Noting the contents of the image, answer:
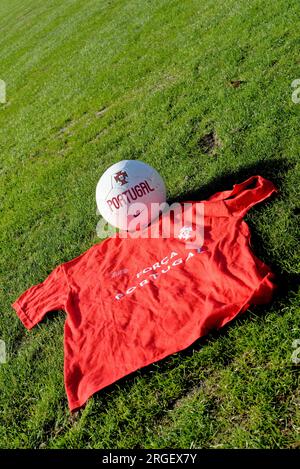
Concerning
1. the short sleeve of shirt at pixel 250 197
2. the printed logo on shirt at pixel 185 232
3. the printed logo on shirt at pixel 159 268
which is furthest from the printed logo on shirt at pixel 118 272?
the short sleeve of shirt at pixel 250 197

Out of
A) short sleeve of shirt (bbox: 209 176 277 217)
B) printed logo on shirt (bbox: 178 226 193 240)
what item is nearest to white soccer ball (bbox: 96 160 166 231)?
printed logo on shirt (bbox: 178 226 193 240)

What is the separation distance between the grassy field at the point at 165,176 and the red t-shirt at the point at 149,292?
136 mm

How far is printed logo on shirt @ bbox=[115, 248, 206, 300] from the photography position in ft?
14.8

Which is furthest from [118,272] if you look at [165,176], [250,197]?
[165,176]

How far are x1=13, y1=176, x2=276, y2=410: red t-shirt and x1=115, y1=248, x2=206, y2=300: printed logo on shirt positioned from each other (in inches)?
0.4

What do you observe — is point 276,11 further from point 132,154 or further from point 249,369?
point 249,369

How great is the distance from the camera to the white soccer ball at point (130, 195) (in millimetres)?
4988

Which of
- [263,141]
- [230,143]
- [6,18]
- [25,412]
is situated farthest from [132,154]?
[6,18]

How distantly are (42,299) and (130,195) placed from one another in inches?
55.4

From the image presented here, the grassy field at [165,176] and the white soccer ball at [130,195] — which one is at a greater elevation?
the white soccer ball at [130,195]

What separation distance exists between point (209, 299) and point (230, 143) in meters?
2.77

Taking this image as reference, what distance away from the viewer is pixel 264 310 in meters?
3.70

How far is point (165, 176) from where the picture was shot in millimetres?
6105

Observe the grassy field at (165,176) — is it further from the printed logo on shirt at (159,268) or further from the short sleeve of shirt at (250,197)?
the printed logo on shirt at (159,268)
